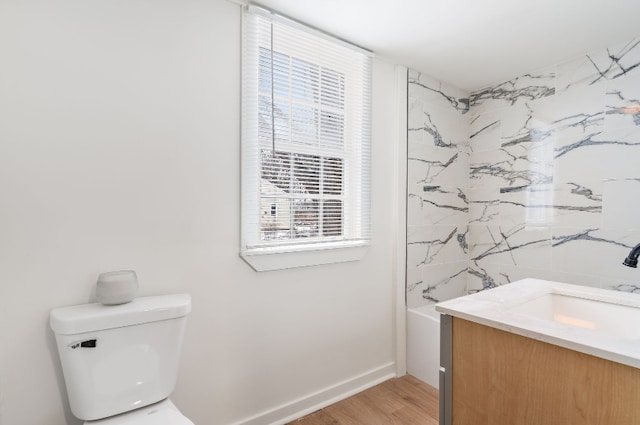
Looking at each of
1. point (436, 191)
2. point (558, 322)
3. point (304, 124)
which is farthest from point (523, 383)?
point (436, 191)

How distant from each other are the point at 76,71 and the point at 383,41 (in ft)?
5.43

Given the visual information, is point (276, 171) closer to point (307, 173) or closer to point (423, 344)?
point (307, 173)

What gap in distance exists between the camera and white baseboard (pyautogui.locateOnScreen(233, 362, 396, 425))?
5.95 ft

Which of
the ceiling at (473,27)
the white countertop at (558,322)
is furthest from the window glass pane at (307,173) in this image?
the white countertop at (558,322)

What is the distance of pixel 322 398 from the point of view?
2.02 meters

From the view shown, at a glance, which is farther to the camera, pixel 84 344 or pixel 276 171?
pixel 276 171

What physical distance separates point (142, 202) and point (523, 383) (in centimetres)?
158

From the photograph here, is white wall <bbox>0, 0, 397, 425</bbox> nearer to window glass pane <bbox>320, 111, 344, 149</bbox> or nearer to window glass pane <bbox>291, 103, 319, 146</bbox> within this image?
window glass pane <bbox>291, 103, 319, 146</bbox>

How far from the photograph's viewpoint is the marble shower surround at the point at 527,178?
2141mm

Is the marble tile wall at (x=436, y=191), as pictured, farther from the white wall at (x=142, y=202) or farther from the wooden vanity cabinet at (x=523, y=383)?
the wooden vanity cabinet at (x=523, y=383)

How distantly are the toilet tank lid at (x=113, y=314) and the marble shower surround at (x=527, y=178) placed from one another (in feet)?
5.62

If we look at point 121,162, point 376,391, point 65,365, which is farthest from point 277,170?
point 376,391

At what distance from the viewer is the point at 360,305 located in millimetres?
2211

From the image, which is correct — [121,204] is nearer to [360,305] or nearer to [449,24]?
[360,305]
